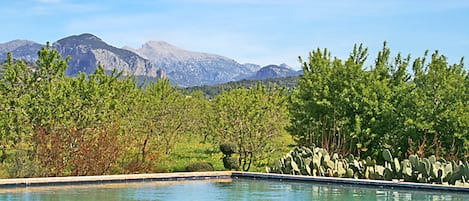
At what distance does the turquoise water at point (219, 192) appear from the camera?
40.7 feet

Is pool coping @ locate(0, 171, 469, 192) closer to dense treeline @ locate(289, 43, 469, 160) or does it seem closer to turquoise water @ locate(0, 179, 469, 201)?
turquoise water @ locate(0, 179, 469, 201)

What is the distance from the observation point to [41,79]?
17984mm

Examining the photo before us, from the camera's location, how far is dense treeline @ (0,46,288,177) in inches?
599

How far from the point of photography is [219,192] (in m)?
13.6

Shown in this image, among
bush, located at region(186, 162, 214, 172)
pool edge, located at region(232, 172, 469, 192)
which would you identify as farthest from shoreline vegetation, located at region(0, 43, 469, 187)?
pool edge, located at region(232, 172, 469, 192)

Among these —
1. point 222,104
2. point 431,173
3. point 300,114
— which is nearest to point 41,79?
point 222,104

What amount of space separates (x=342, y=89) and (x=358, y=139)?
152 cm

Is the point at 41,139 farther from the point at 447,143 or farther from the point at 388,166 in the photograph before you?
the point at 447,143

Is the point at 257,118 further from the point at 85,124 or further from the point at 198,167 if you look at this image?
the point at 85,124

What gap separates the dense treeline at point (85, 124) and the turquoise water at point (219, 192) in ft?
5.16

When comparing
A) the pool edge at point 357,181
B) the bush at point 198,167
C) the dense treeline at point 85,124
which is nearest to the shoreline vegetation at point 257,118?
the dense treeline at point 85,124

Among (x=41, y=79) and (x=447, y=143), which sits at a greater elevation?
(x=41, y=79)

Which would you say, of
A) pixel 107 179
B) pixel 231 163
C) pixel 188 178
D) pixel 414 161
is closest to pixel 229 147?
pixel 231 163

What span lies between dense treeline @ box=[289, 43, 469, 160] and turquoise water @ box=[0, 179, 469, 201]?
3175 mm
